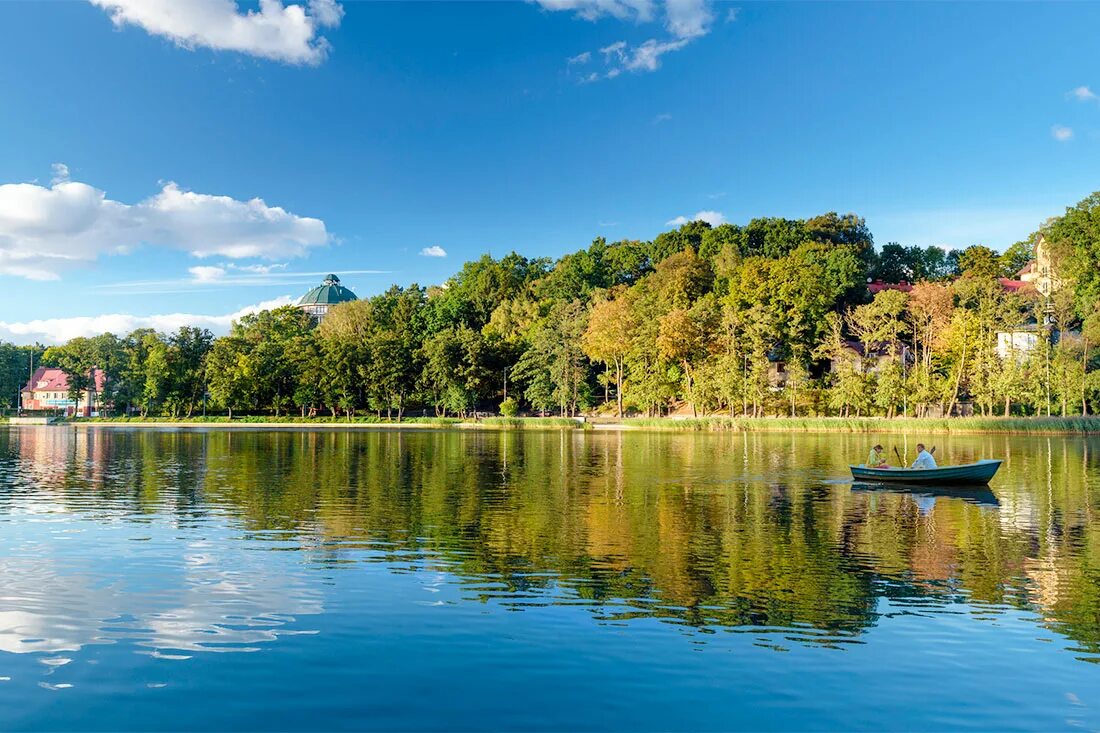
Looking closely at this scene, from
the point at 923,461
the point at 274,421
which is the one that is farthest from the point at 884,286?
the point at 274,421

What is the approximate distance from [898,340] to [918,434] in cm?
2297

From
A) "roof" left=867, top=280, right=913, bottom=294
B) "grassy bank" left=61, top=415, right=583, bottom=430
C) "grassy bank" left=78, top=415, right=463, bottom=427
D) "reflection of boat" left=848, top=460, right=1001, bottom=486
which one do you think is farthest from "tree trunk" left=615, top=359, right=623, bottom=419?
"reflection of boat" left=848, top=460, right=1001, bottom=486

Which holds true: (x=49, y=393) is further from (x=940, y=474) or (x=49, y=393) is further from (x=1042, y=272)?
(x=1042, y=272)

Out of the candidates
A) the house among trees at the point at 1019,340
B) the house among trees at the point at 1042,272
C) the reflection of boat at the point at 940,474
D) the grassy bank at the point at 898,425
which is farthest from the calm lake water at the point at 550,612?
the house among trees at the point at 1042,272

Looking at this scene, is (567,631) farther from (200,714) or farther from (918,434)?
(918,434)

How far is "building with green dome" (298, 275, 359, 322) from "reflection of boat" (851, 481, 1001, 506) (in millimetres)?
162634

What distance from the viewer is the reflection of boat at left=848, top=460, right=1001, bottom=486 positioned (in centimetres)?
2712

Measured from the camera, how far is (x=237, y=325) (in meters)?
125

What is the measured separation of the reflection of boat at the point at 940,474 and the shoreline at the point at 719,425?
121ft

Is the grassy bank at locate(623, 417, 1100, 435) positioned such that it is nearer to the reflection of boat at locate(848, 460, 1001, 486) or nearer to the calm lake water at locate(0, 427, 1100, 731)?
the reflection of boat at locate(848, 460, 1001, 486)

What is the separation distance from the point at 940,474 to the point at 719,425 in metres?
44.3

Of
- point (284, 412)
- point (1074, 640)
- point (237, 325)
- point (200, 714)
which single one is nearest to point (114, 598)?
point (200, 714)

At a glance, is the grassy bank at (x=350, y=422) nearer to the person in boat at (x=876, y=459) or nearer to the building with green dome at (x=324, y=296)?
the person in boat at (x=876, y=459)

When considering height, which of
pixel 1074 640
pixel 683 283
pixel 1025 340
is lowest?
pixel 1074 640
